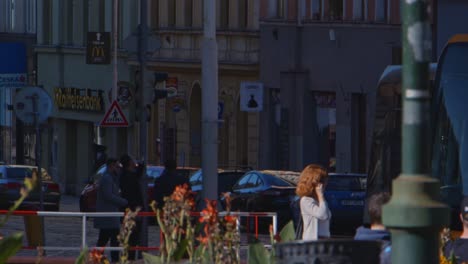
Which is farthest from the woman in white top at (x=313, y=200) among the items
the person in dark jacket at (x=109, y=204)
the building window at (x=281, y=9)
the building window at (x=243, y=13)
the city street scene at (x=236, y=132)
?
the building window at (x=243, y=13)

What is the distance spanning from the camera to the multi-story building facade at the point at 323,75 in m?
43.2

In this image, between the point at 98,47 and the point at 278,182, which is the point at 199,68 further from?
the point at 278,182

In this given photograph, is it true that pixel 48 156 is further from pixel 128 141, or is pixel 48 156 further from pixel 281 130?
pixel 281 130

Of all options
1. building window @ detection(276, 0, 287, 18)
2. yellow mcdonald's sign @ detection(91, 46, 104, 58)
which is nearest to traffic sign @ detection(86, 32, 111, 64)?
yellow mcdonald's sign @ detection(91, 46, 104, 58)

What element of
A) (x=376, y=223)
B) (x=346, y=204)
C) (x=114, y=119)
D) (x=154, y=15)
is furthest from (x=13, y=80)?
(x=376, y=223)

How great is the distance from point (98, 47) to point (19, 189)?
8830 millimetres

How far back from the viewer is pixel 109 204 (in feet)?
71.5

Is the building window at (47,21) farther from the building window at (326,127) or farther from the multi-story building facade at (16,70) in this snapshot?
the building window at (326,127)

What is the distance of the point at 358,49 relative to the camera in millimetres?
43750

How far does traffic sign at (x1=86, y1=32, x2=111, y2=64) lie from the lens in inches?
1945

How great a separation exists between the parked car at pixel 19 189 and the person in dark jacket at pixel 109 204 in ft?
60.7

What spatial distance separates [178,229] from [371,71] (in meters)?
35.1

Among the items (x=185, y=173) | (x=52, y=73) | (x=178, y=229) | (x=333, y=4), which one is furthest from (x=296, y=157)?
(x=178, y=229)

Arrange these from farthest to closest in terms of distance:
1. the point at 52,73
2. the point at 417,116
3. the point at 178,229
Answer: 1. the point at 52,73
2. the point at 178,229
3. the point at 417,116
